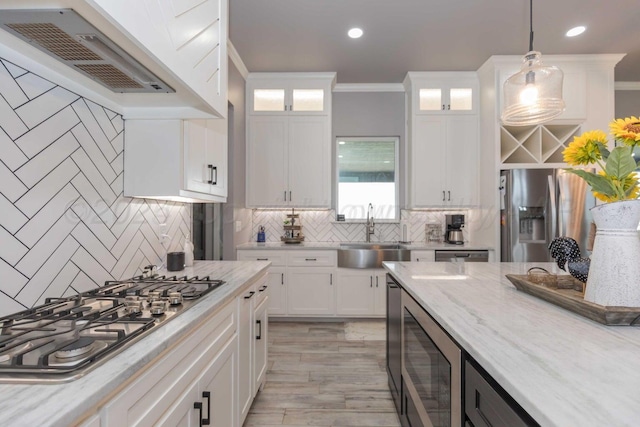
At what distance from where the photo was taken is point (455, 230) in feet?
13.6

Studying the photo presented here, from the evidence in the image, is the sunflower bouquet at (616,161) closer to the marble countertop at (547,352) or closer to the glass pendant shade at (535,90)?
the marble countertop at (547,352)

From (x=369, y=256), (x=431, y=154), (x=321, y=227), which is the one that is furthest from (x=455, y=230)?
(x=321, y=227)

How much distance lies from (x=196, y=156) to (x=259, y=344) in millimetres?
1300

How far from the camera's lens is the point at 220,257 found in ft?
11.7

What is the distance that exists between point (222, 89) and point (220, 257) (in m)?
2.18

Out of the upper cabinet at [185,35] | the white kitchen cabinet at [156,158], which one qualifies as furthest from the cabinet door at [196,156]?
the upper cabinet at [185,35]

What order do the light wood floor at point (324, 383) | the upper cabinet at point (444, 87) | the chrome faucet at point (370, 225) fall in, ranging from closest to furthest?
1. the light wood floor at point (324, 383)
2. the upper cabinet at point (444, 87)
3. the chrome faucet at point (370, 225)

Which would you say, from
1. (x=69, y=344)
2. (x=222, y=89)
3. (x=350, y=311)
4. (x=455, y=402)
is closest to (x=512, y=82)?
(x=222, y=89)

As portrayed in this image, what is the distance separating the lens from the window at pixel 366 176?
178 inches

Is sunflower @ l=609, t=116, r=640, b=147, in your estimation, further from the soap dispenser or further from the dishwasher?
the dishwasher

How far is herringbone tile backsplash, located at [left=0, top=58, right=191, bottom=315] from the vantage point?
1.19 meters

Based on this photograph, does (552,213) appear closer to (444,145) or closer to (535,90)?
(444,145)

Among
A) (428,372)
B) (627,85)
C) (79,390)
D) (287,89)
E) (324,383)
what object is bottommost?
(324,383)

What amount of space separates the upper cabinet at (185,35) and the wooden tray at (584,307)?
162cm
